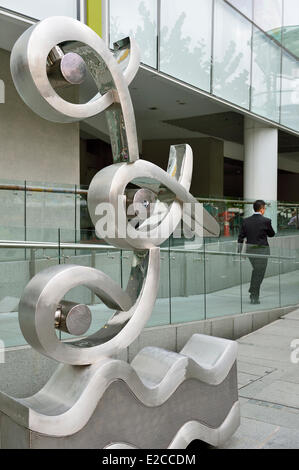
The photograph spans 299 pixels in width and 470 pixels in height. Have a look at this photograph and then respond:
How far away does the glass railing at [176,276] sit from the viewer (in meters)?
4.98

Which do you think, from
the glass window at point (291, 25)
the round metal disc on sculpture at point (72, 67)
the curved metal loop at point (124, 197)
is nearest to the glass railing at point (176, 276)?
the curved metal loop at point (124, 197)

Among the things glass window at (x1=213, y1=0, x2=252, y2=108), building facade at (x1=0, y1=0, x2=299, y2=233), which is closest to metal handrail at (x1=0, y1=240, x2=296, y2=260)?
building facade at (x1=0, y1=0, x2=299, y2=233)

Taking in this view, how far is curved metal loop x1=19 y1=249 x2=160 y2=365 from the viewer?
8.94 feet

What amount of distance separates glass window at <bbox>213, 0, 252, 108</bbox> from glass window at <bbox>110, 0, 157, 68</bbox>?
252 centimetres

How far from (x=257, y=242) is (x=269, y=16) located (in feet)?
31.2

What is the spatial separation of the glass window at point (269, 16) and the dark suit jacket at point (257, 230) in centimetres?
834

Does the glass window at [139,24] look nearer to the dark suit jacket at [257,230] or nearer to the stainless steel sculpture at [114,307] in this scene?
the dark suit jacket at [257,230]

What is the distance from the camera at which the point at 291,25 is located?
53.7ft

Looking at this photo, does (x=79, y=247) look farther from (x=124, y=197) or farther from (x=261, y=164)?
(x=261, y=164)

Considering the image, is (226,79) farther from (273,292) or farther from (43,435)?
(43,435)

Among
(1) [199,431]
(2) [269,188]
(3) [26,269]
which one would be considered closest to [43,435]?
(1) [199,431]

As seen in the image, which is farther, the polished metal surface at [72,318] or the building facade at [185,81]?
the building facade at [185,81]

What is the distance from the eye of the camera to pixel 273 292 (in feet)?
29.1

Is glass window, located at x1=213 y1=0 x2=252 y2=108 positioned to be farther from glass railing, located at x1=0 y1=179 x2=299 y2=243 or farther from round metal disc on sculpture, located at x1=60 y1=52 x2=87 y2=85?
round metal disc on sculpture, located at x1=60 y1=52 x2=87 y2=85
